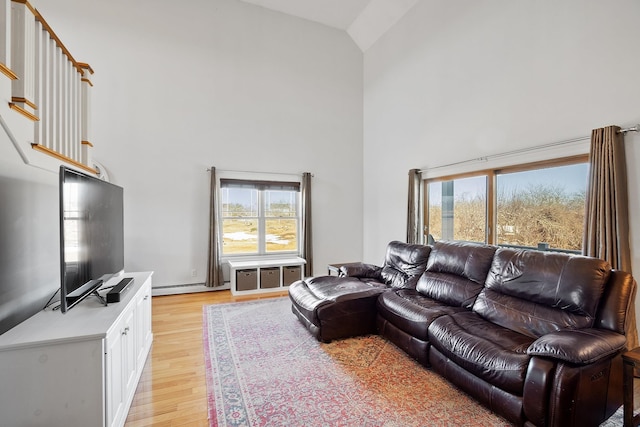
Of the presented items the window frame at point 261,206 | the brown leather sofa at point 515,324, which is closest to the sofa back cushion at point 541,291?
the brown leather sofa at point 515,324

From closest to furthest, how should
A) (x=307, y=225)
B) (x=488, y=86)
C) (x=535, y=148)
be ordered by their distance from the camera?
(x=535, y=148) → (x=488, y=86) → (x=307, y=225)

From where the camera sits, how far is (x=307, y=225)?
19.4 feet

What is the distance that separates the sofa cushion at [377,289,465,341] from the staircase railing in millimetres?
3135

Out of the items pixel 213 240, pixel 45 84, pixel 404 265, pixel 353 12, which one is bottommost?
pixel 404 265

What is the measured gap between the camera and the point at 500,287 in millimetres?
2652

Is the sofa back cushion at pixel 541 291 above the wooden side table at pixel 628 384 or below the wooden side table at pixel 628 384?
above

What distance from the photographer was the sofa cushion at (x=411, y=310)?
2620mm

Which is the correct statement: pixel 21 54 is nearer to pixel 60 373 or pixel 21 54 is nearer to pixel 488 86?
pixel 60 373

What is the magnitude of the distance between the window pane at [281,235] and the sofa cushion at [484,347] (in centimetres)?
386

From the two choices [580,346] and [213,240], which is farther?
[213,240]

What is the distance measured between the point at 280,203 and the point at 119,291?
385 centimetres

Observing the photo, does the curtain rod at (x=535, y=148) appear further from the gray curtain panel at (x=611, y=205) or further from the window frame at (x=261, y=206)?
the window frame at (x=261, y=206)

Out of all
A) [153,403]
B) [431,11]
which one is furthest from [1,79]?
[431,11]

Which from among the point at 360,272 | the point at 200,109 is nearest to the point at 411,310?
the point at 360,272
